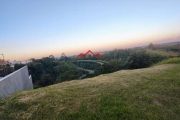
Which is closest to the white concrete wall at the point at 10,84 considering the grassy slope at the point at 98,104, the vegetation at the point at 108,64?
the grassy slope at the point at 98,104

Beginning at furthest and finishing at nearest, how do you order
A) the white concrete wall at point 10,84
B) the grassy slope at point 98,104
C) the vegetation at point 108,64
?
the vegetation at point 108,64, the white concrete wall at point 10,84, the grassy slope at point 98,104

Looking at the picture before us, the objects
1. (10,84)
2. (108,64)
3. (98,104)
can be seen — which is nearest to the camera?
(98,104)

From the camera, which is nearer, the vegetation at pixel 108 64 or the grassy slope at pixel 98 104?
the grassy slope at pixel 98 104

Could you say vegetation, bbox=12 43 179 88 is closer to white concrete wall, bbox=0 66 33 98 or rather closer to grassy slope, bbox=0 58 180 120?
white concrete wall, bbox=0 66 33 98

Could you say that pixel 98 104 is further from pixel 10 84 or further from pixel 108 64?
pixel 108 64

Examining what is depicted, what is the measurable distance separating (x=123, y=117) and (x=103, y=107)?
0.34m

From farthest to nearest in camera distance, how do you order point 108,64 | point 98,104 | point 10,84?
1. point 108,64
2. point 10,84
3. point 98,104

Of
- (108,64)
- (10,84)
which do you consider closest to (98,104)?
(10,84)

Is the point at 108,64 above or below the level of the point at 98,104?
below

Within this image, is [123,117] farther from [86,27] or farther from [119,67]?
[119,67]

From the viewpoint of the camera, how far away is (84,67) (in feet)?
58.3

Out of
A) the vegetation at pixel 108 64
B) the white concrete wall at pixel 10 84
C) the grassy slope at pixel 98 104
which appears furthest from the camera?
the vegetation at pixel 108 64

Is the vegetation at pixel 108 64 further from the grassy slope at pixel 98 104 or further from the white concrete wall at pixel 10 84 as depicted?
the grassy slope at pixel 98 104

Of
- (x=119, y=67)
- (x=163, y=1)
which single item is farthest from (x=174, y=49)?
(x=163, y=1)
